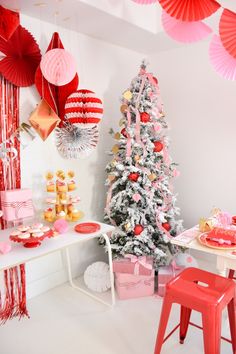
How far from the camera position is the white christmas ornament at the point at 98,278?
103 inches

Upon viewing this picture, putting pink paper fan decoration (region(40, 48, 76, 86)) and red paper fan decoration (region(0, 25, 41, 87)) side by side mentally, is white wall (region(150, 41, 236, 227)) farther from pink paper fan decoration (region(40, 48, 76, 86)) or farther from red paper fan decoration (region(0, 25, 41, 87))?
red paper fan decoration (region(0, 25, 41, 87))

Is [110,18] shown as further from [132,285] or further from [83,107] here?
[132,285]

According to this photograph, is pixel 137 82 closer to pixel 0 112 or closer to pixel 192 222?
pixel 0 112

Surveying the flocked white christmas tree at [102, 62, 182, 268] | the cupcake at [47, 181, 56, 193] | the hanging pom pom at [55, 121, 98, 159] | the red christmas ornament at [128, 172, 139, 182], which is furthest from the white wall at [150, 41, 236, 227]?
the cupcake at [47, 181, 56, 193]

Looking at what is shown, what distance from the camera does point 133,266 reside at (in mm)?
Answer: 2459

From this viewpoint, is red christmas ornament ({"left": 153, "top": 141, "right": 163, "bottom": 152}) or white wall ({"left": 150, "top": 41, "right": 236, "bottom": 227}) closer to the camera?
red christmas ornament ({"left": 153, "top": 141, "right": 163, "bottom": 152})

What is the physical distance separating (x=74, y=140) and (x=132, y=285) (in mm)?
1386

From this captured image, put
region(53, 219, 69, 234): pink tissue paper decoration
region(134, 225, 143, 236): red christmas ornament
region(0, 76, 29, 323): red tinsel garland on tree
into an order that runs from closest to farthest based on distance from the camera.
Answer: region(53, 219, 69, 234): pink tissue paper decoration
region(0, 76, 29, 323): red tinsel garland on tree
region(134, 225, 143, 236): red christmas ornament

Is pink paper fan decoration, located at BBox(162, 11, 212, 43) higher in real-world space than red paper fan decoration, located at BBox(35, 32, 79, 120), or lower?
higher

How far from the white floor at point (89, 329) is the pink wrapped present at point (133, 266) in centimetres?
26

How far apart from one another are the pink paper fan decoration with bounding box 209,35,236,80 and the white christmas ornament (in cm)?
191

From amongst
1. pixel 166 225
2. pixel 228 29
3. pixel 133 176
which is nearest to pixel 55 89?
pixel 133 176

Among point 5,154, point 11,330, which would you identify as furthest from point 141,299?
point 5,154

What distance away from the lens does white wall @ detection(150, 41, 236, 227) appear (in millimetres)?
2910
